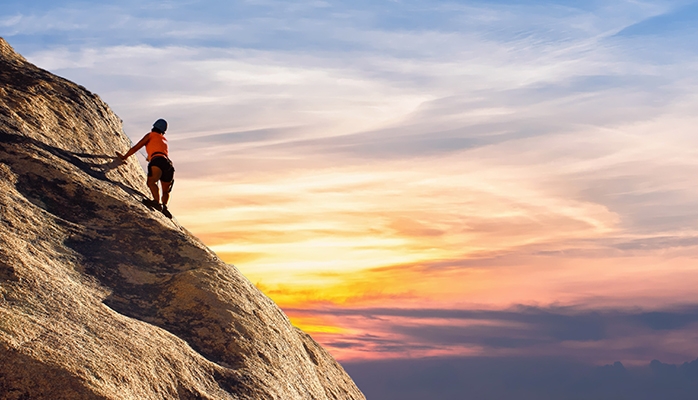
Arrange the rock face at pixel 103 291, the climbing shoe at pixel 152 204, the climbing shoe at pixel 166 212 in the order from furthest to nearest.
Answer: the climbing shoe at pixel 166 212 < the climbing shoe at pixel 152 204 < the rock face at pixel 103 291

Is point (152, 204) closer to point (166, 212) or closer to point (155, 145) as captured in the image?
point (166, 212)

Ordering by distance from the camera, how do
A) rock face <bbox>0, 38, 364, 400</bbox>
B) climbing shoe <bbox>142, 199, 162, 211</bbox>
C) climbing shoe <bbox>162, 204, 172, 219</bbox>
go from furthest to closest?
climbing shoe <bbox>162, 204, 172, 219</bbox> → climbing shoe <bbox>142, 199, 162, 211</bbox> → rock face <bbox>0, 38, 364, 400</bbox>

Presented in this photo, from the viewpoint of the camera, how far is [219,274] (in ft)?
58.5

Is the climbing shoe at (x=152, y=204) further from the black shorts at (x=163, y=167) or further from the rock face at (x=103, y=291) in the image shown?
the black shorts at (x=163, y=167)

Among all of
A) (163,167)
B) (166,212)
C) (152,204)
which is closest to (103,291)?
(152,204)

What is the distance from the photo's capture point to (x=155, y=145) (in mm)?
21438

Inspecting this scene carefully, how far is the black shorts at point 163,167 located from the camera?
21.2 metres

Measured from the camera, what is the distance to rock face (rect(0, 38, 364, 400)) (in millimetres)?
12188

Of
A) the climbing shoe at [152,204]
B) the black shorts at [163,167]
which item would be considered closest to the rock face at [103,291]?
the climbing shoe at [152,204]

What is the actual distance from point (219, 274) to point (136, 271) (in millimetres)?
1931

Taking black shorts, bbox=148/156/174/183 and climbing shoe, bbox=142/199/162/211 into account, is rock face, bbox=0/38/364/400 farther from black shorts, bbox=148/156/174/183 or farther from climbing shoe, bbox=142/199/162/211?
black shorts, bbox=148/156/174/183

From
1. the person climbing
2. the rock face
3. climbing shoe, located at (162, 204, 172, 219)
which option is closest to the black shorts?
the person climbing

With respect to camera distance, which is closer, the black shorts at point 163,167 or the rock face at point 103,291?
the rock face at point 103,291

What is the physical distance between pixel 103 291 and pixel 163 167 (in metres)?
6.37
